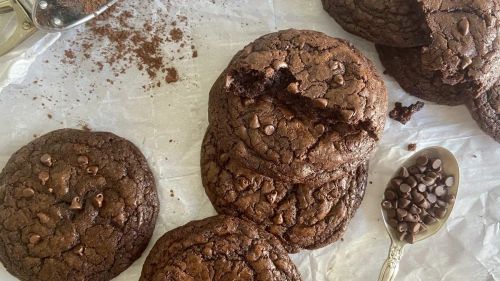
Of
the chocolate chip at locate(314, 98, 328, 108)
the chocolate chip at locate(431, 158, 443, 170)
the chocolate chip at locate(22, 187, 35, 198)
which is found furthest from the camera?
the chocolate chip at locate(431, 158, 443, 170)

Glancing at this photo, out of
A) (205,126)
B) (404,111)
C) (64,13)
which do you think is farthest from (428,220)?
(64,13)

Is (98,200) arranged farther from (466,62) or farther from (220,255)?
(466,62)

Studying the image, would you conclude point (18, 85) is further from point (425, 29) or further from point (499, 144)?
point (499, 144)

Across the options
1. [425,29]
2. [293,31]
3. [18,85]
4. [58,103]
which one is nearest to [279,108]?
[293,31]

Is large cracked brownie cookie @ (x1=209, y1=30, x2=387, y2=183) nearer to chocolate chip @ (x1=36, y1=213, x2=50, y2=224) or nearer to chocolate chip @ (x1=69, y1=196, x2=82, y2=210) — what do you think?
chocolate chip @ (x1=69, y1=196, x2=82, y2=210)

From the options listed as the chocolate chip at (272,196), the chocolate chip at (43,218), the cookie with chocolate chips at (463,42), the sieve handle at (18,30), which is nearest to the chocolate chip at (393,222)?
the chocolate chip at (272,196)

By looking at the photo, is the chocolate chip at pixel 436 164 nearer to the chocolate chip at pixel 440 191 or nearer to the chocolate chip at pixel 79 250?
the chocolate chip at pixel 440 191

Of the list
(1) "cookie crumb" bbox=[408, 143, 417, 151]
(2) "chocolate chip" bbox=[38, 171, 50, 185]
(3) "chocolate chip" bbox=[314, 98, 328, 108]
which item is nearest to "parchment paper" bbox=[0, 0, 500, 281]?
(1) "cookie crumb" bbox=[408, 143, 417, 151]
